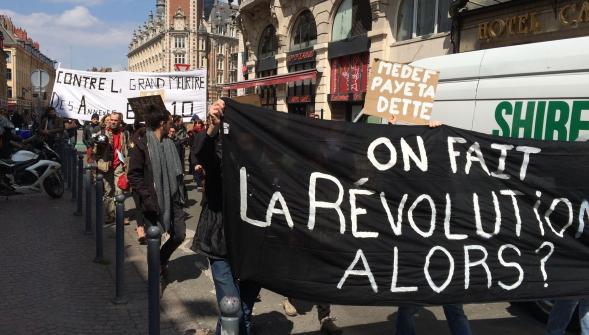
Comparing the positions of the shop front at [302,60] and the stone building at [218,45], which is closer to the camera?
the shop front at [302,60]

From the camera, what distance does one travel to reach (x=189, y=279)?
569 cm

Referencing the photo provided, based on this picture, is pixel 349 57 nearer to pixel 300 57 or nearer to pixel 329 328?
pixel 300 57

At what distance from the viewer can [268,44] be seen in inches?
1043

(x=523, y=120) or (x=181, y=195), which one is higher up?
(x=523, y=120)

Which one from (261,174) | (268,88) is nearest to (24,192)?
(261,174)

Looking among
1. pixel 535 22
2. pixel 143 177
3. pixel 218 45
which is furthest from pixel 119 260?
pixel 218 45

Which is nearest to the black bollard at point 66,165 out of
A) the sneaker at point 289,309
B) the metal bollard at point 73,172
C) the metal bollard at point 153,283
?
the metal bollard at point 73,172

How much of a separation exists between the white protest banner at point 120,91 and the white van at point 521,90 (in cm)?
577

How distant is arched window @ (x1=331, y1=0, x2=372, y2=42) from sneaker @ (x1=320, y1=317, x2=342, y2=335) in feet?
49.5

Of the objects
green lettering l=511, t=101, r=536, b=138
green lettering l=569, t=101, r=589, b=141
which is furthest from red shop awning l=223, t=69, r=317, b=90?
green lettering l=569, t=101, r=589, b=141

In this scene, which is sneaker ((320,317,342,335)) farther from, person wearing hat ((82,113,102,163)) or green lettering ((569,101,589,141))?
person wearing hat ((82,113,102,163))

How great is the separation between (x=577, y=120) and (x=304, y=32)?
62.3 ft

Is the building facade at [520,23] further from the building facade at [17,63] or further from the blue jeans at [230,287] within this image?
the building facade at [17,63]

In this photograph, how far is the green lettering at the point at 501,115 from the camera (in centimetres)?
484
